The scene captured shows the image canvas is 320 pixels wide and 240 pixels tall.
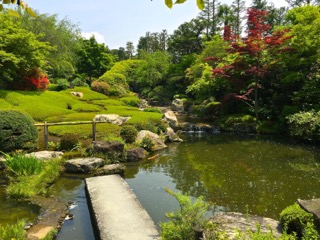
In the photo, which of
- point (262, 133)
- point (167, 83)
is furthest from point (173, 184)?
point (167, 83)

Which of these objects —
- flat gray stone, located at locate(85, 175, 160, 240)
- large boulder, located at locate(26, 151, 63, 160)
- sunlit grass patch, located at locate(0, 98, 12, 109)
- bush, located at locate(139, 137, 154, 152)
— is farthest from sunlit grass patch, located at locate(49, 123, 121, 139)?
flat gray stone, located at locate(85, 175, 160, 240)

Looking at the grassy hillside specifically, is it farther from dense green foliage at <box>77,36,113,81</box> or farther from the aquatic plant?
dense green foliage at <box>77,36,113,81</box>

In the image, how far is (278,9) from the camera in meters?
A: 49.9

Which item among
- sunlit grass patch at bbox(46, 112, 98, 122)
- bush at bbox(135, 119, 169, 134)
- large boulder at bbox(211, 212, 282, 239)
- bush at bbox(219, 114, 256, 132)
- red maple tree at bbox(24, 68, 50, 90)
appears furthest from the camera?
red maple tree at bbox(24, 68, 50, 90)

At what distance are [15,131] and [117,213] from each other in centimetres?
661

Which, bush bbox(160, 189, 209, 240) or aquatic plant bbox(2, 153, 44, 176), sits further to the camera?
aquatic plant bbox(2, 153, 44, 176)

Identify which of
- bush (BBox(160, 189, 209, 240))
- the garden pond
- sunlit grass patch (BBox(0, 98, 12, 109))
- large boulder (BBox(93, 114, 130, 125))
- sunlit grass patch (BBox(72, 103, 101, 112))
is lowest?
the garden pond

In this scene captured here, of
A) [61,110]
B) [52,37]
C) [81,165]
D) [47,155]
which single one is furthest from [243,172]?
[52,37]

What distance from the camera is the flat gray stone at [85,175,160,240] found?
18.8ft

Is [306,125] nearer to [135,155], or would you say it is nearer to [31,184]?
[135,155]

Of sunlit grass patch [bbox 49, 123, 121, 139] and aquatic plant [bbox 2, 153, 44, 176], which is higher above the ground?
sunlit grass patch [bbox 49, 123, 121, 139]

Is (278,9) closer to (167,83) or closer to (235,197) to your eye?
(167,83)

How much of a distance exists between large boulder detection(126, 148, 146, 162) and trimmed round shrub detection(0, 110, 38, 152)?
3.91 meters

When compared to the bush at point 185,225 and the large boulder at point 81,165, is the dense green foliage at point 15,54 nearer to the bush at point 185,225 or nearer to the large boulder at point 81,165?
the large boulder at point 81,165
